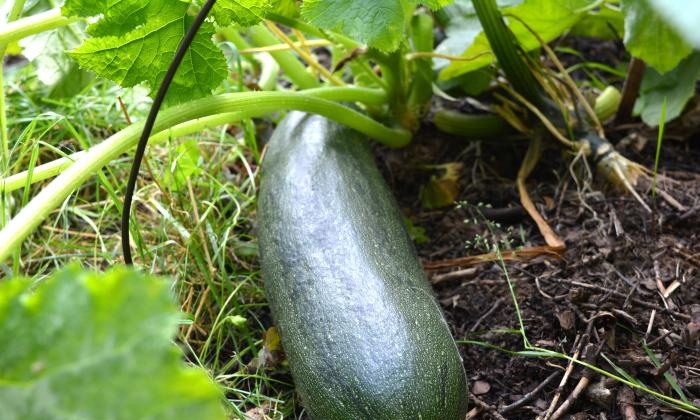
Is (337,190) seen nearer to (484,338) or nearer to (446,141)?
(484,338)

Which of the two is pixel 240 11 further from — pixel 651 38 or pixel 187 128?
pixel 651 38

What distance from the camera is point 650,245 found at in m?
1.95

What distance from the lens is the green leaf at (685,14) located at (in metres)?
0.84

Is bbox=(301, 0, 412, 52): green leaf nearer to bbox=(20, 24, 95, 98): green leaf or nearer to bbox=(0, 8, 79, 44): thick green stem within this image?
bbox=(0, 8, 79, 44): thick green stem

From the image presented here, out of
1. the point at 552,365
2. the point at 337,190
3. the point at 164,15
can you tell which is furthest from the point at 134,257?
the point at 552,365

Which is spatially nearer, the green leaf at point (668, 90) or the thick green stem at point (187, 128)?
the thick green stem at point (187, 128)

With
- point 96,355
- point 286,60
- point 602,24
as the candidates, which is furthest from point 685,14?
point 602,24

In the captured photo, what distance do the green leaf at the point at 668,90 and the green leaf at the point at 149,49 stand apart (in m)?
1.33

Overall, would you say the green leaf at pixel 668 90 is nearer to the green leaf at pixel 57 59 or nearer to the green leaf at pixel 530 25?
the green leaf at pixel 530 25

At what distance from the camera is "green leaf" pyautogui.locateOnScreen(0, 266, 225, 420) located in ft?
2.77

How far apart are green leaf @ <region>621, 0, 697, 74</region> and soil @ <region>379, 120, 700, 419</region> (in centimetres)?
34

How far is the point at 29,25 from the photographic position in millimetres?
1839

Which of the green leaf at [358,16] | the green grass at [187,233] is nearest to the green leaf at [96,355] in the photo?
the green grass at [187,233]

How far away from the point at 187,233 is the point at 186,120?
0.45m
